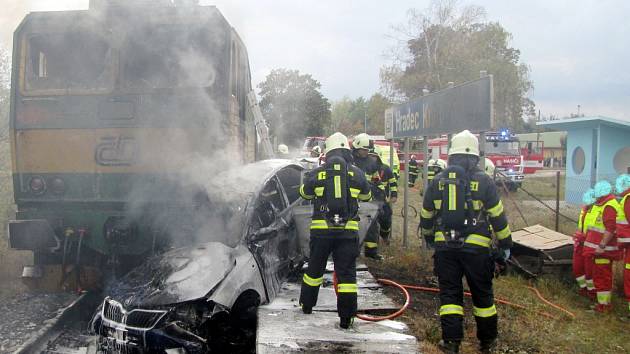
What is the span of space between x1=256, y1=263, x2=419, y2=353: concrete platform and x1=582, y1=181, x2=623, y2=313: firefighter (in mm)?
2638

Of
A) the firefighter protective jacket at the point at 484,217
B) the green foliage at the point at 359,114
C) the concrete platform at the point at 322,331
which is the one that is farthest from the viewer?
the green foliage at the point at 359,114

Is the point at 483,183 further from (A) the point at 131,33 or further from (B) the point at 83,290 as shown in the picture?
(B) the point at 83,290

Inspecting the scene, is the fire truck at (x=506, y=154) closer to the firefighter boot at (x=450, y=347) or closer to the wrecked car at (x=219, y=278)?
the wrecked car at (x=219, y=278)

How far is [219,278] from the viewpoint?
395 cm

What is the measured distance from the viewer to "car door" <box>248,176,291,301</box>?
15.5 ft

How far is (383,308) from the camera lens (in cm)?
511

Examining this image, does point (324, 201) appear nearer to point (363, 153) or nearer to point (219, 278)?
point (219, 278)

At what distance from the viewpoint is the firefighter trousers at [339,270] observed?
4.55 m

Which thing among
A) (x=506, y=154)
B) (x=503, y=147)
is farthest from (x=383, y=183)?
(x=503, y=147)

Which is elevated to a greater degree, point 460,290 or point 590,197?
point 590,197

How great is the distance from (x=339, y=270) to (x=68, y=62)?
382 centimetres

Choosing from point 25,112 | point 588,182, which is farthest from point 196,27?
point 588,182

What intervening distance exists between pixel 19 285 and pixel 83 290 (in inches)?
57.1

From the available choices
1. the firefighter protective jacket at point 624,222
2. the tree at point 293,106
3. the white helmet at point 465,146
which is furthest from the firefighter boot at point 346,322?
the tree at point 293,106
